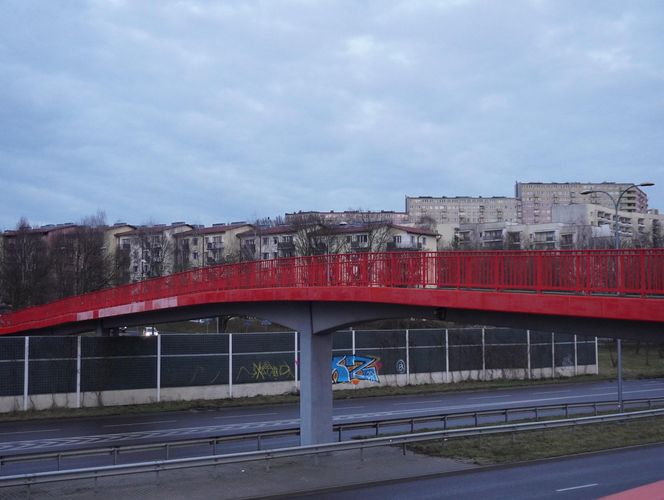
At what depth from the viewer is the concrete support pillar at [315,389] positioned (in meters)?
21.9

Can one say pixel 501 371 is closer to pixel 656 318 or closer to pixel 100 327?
pixel 100 327

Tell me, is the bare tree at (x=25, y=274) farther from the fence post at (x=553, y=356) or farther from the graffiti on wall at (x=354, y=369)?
the fence post at (x=553, y=356)

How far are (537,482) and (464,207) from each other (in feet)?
598

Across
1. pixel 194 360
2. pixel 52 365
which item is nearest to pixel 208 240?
pixel 194 360

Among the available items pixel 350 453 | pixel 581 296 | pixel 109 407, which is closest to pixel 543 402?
pixel 350 453

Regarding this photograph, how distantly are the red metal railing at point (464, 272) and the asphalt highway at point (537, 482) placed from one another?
4.74 m

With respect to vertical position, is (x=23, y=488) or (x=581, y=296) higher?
(x=581, y=296)

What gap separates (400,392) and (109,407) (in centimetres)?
1695

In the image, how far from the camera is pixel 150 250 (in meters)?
82.5

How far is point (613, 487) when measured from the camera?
16531 mm

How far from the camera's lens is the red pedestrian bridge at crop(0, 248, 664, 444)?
13164 millimetres

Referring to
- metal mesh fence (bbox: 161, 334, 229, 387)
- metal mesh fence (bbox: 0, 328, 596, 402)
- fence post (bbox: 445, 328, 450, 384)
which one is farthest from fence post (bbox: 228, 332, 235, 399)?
fence post (bbox: 445, 328, 450, 384)

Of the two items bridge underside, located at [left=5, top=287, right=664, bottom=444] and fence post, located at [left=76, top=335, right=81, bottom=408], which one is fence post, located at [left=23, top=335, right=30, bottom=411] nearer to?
fence post, located at [left=76, top=335, right=81, bottom=408]

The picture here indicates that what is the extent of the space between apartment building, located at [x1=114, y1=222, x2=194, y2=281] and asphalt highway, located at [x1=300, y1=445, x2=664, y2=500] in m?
61.1
